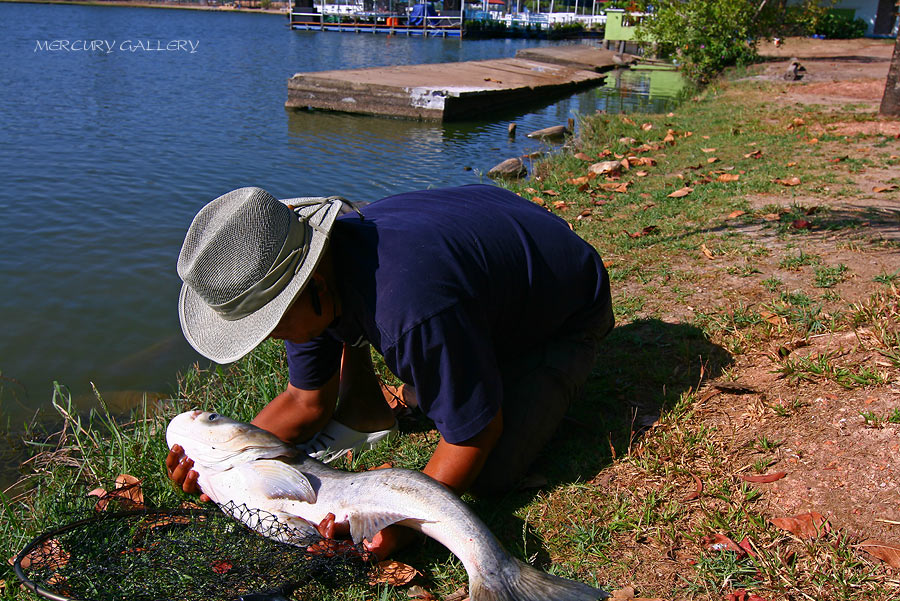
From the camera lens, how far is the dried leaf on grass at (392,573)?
8.93ft

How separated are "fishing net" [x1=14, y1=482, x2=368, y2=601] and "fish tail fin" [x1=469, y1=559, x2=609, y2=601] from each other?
1.82 ft

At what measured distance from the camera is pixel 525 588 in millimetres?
2412

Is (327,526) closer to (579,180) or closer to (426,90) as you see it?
(579,180)

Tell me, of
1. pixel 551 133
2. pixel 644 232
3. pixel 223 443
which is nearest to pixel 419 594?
pixel 223 443

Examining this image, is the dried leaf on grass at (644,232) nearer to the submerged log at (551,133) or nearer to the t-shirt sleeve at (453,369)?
the t-shirt sleeve at (453,369)

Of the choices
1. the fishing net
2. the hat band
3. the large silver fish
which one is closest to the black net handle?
the fishing net

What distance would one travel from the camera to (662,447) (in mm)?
3219

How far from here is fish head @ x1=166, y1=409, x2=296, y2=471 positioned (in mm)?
3023

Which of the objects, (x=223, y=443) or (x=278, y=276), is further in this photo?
(x=223, y=443)

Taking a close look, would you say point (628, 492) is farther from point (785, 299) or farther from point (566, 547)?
point (785, 299)

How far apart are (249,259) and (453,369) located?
79 cm

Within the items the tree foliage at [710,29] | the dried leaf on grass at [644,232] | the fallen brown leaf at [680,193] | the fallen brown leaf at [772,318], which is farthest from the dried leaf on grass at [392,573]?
the tree foliage at [710,29]

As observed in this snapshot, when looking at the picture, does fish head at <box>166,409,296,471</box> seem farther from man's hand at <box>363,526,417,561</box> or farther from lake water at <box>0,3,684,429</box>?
lake water at <box>0,3,684,429</box>

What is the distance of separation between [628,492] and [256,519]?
5.15 ft
